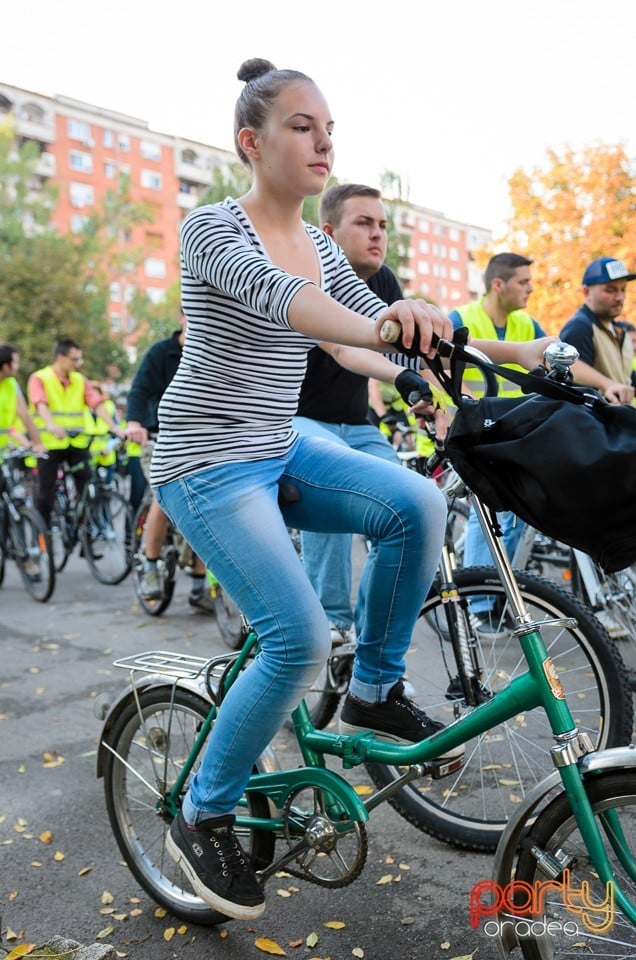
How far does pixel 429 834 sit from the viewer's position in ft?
10.5

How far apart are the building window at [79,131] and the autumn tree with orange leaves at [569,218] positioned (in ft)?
163

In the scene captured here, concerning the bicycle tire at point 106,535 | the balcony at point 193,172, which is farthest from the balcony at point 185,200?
the bicycle tire at point 106,535

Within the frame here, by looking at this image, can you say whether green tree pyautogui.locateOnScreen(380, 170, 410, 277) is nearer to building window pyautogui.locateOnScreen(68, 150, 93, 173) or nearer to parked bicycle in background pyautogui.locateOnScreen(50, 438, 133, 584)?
parked bicycle in background pyautogui.locateOnScreen(50, 438, 133, 584)

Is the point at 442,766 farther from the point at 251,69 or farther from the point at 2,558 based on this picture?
the point at 2,558

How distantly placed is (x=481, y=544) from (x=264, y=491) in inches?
102

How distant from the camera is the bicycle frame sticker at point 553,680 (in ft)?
6.98

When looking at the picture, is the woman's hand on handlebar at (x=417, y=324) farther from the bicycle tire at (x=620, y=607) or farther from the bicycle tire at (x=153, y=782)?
the bicycle tire at (x=620, y=607)

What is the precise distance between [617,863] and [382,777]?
4.01ft

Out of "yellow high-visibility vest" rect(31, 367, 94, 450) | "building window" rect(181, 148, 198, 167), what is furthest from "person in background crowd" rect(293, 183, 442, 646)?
"building window" rect(181, 148, 198, 167)

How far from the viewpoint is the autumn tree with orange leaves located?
890 inches

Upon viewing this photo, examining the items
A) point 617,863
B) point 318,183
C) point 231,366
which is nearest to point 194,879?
point 617,863

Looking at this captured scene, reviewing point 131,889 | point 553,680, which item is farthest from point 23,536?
point 553,680

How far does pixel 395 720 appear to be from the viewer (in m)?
2.66

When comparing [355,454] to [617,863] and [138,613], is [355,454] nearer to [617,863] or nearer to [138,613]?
[617,863]
